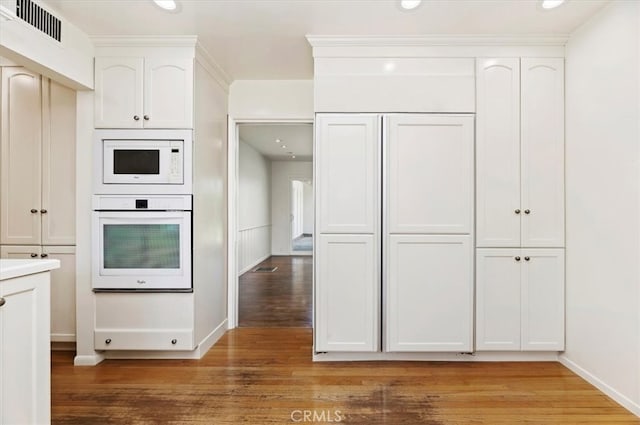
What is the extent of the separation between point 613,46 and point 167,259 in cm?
342

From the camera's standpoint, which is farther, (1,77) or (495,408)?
(1,77)

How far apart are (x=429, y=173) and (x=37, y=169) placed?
10.5 ft

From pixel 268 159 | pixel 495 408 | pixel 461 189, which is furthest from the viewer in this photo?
pixel 268 159

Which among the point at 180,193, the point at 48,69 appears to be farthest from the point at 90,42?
the point at 180,193

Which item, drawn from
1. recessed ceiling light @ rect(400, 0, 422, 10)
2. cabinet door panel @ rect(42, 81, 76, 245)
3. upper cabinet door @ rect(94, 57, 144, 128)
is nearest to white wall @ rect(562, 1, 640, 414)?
recessed ceiling light @ rect(400, 0, 422, 10)

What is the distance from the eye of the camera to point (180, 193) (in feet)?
9.06

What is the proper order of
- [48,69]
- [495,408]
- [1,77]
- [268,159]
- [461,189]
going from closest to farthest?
[495,408] < [48,69] < [461,189] < [1,77] < [268,159]

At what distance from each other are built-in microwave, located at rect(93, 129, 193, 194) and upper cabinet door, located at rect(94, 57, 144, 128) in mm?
87

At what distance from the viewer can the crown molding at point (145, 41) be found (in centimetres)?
275

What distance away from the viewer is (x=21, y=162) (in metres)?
2.96

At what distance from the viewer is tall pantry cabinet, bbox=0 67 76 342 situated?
2.96 meters

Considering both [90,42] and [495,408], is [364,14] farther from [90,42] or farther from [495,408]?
[495,408]

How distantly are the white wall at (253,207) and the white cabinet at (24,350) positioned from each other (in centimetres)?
449

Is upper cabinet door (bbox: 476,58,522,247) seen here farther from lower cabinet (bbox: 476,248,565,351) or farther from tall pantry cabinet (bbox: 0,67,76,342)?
tall pantry cabinet (bbox: 0,67,76,342)
